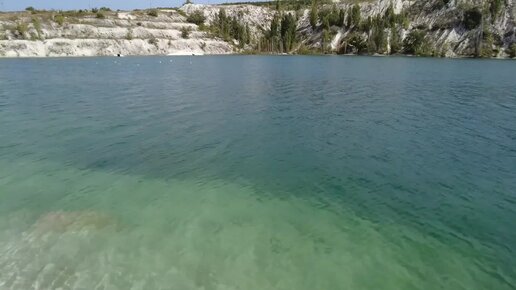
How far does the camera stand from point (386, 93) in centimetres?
5709

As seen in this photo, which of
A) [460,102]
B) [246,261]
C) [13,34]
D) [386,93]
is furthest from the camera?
[13,34]

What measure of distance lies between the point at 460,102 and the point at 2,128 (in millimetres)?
51422

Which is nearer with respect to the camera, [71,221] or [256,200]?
[71,221]

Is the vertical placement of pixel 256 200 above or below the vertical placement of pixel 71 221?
below

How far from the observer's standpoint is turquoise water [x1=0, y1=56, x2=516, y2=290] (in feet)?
43.5

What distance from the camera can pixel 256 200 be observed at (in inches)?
758

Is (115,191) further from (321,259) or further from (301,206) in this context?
(321,259)

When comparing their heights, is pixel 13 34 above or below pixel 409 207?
above

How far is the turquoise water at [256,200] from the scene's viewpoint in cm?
1327

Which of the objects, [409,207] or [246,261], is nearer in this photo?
[246,261]

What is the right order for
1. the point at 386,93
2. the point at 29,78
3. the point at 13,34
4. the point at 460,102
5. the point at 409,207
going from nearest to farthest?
the point at 409,207
the point at 460,102
the point at 386,93
the point at 29,78
the point at 13,34

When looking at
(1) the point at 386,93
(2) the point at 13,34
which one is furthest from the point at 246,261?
(2) the point at 13,34

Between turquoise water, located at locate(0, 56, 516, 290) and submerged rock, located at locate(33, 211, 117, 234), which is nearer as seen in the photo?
turquoise water, located at locate(0, 56, 516, 290)

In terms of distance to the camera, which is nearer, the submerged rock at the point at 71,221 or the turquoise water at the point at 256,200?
the turquoise water at the point at 256,200
